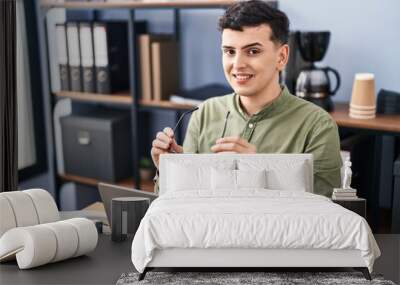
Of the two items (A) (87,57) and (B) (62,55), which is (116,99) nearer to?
(A) (87,57)

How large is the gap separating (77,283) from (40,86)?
243 cm

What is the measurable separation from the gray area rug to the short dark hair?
2.47 ft

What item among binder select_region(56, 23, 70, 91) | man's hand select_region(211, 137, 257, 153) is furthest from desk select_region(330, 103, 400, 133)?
binder select_region(56, 23, 70, 91)

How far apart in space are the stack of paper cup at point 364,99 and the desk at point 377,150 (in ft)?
0.11

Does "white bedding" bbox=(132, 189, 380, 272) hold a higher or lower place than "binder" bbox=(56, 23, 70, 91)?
lower

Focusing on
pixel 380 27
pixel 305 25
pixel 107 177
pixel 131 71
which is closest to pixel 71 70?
pixel 131 71

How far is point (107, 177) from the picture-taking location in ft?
9.95

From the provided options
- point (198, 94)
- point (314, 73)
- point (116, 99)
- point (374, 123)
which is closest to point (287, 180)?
point (374, 123)

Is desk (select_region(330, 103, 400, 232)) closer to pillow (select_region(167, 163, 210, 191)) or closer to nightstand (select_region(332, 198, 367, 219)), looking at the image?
nightstand (select_region(332, 198, 367, 219))

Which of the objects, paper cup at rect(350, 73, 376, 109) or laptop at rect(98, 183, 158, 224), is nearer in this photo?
laptop at rect(98, 183, 158, 224)

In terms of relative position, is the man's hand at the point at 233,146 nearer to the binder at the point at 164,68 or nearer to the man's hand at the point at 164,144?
the man's hand at the point at 164,144

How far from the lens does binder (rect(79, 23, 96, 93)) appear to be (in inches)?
114

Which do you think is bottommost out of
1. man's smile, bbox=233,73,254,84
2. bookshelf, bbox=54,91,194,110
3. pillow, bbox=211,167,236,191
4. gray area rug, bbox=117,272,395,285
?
gray area rug, bbox=117,272,395,285

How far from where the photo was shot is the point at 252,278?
103cm
